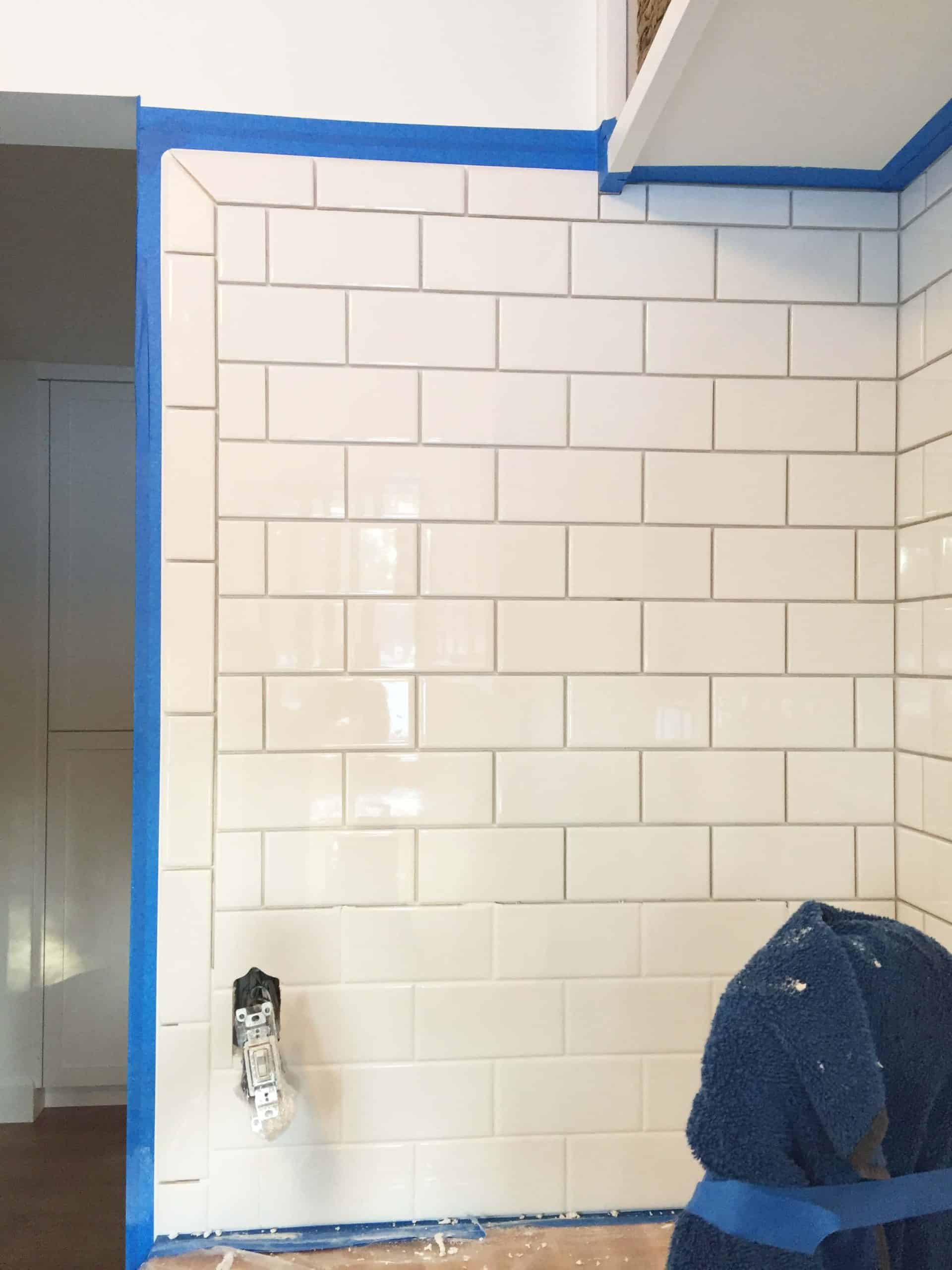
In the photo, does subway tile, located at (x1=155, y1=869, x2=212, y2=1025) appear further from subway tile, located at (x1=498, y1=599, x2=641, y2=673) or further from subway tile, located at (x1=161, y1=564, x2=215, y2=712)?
subway tile, located at (x1=498, y1=599, x2=641, y2=673)

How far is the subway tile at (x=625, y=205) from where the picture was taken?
3.83 ft

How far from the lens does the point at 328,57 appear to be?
1.13 m

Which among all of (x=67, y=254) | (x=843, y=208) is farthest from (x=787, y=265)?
(x=67, y=254)

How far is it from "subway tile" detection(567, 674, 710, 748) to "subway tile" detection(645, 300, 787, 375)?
39 centimetres

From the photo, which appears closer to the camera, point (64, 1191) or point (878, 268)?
point (878, 268)

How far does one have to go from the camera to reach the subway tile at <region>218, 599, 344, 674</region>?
3.69ft

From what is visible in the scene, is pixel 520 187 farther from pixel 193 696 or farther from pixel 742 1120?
pixel 742 1120

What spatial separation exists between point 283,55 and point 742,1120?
1204mm

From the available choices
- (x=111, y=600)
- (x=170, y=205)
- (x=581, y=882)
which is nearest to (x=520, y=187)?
(x=170, y=205)

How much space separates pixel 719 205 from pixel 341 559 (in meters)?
0.65

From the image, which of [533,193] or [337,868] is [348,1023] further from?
[533,193]

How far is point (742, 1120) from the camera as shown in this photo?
611 millimetres

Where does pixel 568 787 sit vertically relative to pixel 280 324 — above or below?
below

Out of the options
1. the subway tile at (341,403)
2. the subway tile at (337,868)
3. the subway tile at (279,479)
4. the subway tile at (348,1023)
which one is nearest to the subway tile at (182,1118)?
the subway tile at (348,1023)
